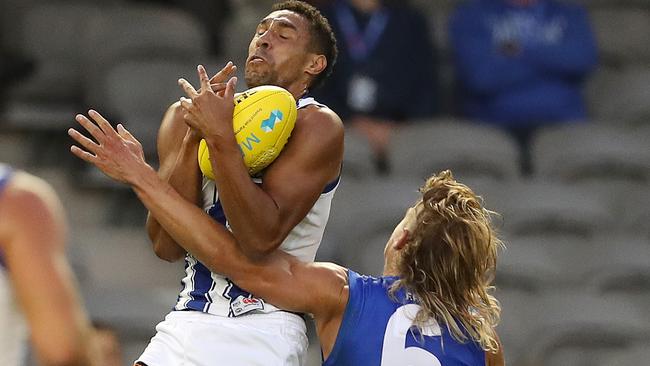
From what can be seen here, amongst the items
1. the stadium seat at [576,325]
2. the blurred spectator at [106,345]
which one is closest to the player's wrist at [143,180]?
the blurred spectator at [106,345]

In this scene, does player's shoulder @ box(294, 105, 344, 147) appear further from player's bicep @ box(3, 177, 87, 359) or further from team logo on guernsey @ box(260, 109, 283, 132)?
player's bicep @ box(3, 177, 87, 359)

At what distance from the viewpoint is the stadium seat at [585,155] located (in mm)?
8023

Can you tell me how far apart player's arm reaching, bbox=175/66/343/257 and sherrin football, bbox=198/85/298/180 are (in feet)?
0.14

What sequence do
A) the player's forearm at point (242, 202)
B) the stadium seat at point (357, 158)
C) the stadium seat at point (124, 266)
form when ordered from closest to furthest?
the player's forearm at point (242, 202) → the stadium seat at point (124, 266) → the stadium seat at point (357, 158)

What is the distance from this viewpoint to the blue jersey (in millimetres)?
4016

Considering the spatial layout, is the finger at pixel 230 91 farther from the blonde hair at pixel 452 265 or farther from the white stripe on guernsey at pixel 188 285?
the blonde hair at pixel 452 265

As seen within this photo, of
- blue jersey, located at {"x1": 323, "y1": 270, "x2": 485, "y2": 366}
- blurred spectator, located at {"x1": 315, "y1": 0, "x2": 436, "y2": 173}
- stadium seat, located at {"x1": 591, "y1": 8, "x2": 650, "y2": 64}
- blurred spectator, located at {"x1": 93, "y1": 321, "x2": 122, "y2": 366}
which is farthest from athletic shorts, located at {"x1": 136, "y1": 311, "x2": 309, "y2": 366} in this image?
stadium seat, located at {"x1": 591, "y1": 8, "x2": 650, "y2": 64}

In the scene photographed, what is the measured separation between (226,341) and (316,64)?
919mm

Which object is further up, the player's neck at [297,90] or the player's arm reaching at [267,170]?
the player's neck at [297,90]

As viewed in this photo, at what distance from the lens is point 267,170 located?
3.99m

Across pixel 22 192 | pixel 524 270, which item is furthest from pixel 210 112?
pixel 524 270

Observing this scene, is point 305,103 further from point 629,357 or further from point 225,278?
point 629,357

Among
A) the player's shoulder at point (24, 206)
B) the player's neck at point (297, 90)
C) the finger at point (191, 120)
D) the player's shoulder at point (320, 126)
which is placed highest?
the player's neck at point (297, 90)

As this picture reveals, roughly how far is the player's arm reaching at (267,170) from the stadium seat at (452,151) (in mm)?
3649
